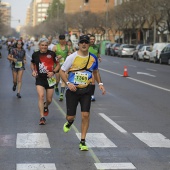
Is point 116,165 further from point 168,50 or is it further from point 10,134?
point 168,50

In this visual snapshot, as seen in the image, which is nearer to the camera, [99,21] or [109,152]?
[109,152]

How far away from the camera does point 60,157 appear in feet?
25.6

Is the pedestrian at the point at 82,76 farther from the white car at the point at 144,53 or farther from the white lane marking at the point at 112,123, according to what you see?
the white car at the point at 144,53

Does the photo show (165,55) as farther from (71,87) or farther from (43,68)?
(71,87)

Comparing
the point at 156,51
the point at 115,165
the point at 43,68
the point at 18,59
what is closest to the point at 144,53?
the point at 156,51

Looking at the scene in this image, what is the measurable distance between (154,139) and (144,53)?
41194 millimetres

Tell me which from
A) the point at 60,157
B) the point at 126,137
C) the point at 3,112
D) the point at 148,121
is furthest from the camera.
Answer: the point at 3,112

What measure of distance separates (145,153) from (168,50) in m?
34.6

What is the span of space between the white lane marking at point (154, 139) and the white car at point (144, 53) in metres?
39.8

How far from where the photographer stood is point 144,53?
50250mm

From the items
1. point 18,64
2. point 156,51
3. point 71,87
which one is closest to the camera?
point 71,87

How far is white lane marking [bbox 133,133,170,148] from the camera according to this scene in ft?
29.4

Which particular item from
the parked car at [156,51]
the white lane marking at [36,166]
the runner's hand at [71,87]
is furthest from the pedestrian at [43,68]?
the parked car at [156,51]

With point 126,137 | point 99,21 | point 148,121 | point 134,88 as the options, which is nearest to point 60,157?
point 126,137
